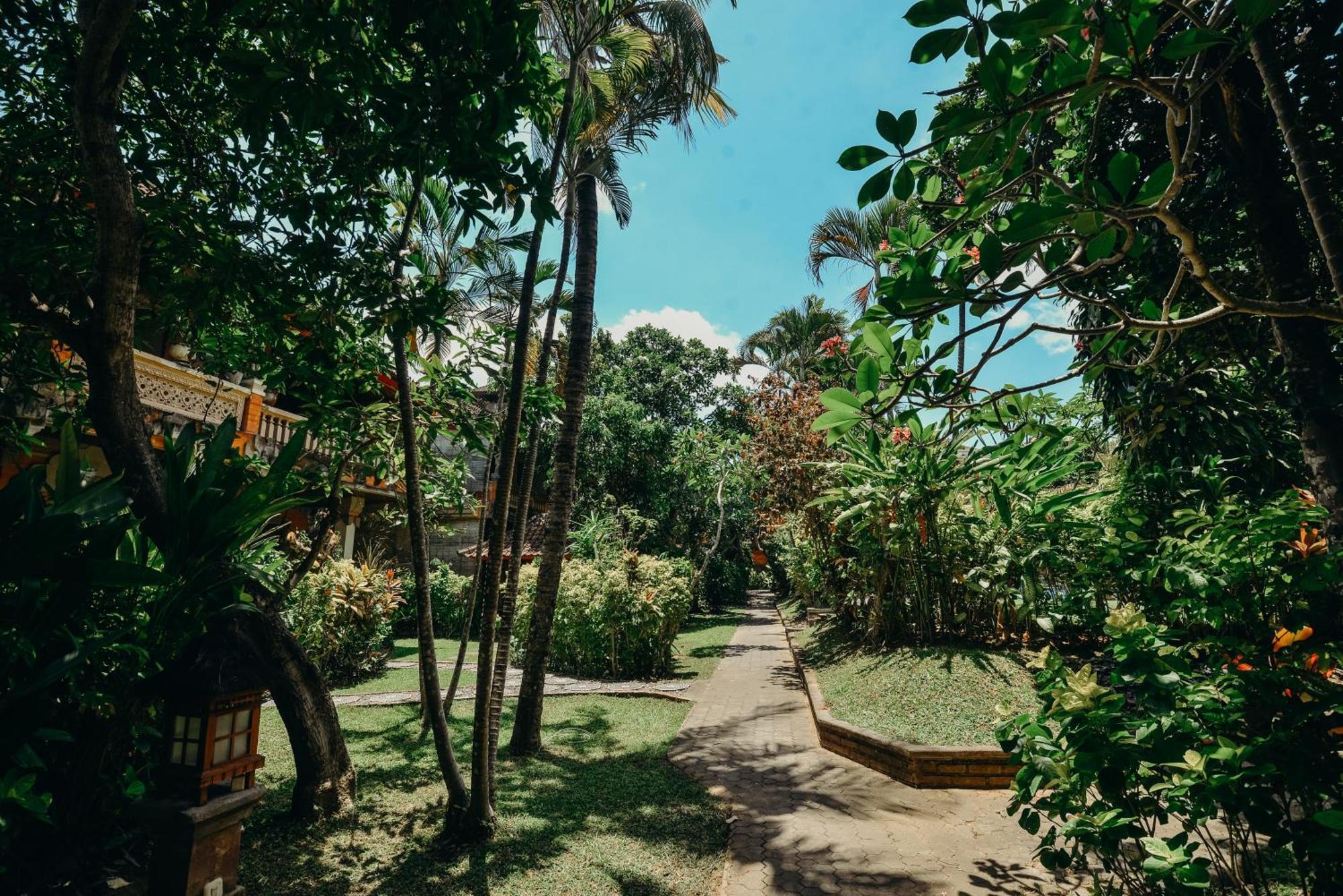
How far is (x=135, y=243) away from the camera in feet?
10.7

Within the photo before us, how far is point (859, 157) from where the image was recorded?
1.59 m

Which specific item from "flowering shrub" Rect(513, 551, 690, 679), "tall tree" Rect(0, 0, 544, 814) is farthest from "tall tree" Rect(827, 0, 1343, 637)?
"flowering shrub" Rect(513, 551, 690, 679)

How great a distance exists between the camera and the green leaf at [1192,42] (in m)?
1.32

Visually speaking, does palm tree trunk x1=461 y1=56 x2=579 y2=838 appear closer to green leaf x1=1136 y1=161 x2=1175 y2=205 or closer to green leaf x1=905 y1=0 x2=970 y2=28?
green leaf x1=905 y1=0 x2=970 y2=28

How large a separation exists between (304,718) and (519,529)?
7.34 ft

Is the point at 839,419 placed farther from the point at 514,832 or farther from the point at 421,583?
the point at 514,832

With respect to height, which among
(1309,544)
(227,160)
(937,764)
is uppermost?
(227,160)

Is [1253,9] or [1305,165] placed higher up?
[1305,165]

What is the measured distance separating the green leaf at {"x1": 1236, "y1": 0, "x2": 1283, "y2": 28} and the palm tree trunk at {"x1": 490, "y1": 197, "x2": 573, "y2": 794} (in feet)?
15.8

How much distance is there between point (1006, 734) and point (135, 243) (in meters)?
4.76

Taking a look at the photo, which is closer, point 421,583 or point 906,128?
point 906,128

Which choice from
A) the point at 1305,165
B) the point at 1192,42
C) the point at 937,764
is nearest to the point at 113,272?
the point at 1192,42

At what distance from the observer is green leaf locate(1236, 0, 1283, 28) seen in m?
1.25

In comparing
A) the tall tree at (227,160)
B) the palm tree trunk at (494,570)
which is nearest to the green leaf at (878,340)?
the tall tree at (227,160)
